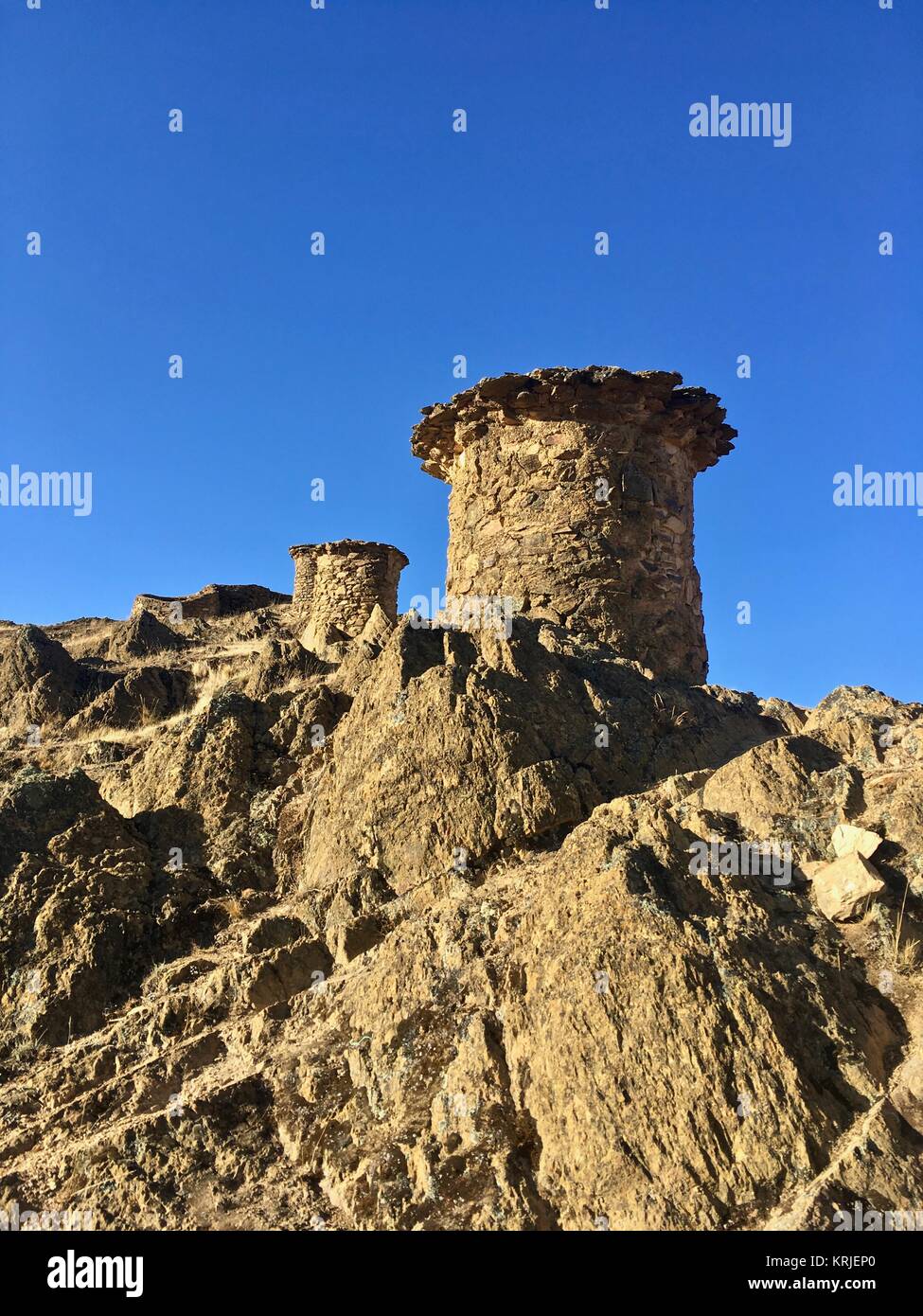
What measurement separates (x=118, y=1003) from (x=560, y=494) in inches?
271

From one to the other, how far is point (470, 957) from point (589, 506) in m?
6.30

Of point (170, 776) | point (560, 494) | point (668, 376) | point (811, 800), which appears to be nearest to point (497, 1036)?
point (811, 800)

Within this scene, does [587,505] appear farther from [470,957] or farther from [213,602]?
[213,602]

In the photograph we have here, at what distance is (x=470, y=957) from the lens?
6.60 meters

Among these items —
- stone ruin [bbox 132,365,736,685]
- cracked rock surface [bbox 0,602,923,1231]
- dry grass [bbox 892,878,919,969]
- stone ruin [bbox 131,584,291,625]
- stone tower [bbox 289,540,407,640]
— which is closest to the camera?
cracked rock surface [bbox 0,602,923,1231]

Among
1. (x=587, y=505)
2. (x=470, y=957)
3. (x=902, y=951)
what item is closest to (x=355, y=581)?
(x=587, y=505)

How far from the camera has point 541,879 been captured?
6844 mm

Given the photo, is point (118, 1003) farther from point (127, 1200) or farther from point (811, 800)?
point (811, 800)

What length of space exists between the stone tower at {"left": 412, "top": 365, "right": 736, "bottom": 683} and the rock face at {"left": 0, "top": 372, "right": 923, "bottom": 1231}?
120 cm

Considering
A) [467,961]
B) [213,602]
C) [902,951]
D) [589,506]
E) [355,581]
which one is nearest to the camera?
[902,951]

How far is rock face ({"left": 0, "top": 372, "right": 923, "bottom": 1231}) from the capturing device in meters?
Answer: 5.32

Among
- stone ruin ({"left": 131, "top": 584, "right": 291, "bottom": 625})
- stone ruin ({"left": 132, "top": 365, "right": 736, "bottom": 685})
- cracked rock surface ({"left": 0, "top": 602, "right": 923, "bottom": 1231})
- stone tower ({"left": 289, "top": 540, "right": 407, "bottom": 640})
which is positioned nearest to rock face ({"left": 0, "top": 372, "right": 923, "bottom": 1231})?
cracked rock surface ({"left": 0, "top": 602, "right": 923, "bottom": 1231})

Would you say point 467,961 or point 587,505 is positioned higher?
point 587,505

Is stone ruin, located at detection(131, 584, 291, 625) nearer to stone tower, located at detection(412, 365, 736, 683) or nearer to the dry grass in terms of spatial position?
stone tower, located at detection(412, 365, 736, 683)
